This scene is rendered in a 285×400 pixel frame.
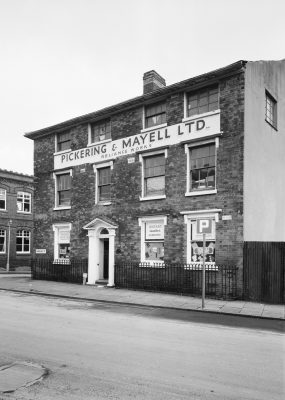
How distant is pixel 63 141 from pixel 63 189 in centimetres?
275

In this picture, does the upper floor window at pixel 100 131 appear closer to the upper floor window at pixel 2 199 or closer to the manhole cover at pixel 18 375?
the manhole cover at pixel 18 375

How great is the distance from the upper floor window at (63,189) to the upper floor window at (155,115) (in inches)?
228

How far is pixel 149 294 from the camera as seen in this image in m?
15.5

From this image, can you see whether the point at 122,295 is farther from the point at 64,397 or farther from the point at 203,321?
the point at 64,397

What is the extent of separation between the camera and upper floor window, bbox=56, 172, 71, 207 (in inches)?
814

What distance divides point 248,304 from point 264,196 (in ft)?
16.8

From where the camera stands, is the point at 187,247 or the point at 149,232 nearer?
the point at 187,247

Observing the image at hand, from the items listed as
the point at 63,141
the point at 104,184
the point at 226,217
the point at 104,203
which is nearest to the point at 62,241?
the point at 104,203

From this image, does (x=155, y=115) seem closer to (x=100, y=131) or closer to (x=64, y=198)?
(x=100, y=131)

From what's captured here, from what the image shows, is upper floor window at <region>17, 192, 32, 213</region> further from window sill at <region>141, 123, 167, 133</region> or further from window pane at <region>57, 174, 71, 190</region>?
window sill at <region>141, 123, 167, 133</region>

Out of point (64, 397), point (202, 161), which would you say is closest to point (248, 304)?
point (202, 161)

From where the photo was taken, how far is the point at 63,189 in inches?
822

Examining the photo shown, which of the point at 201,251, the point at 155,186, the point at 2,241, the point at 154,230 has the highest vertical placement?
the point at 155,186

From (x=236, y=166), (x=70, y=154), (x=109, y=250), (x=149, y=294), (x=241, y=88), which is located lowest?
(x=149, y=294)
